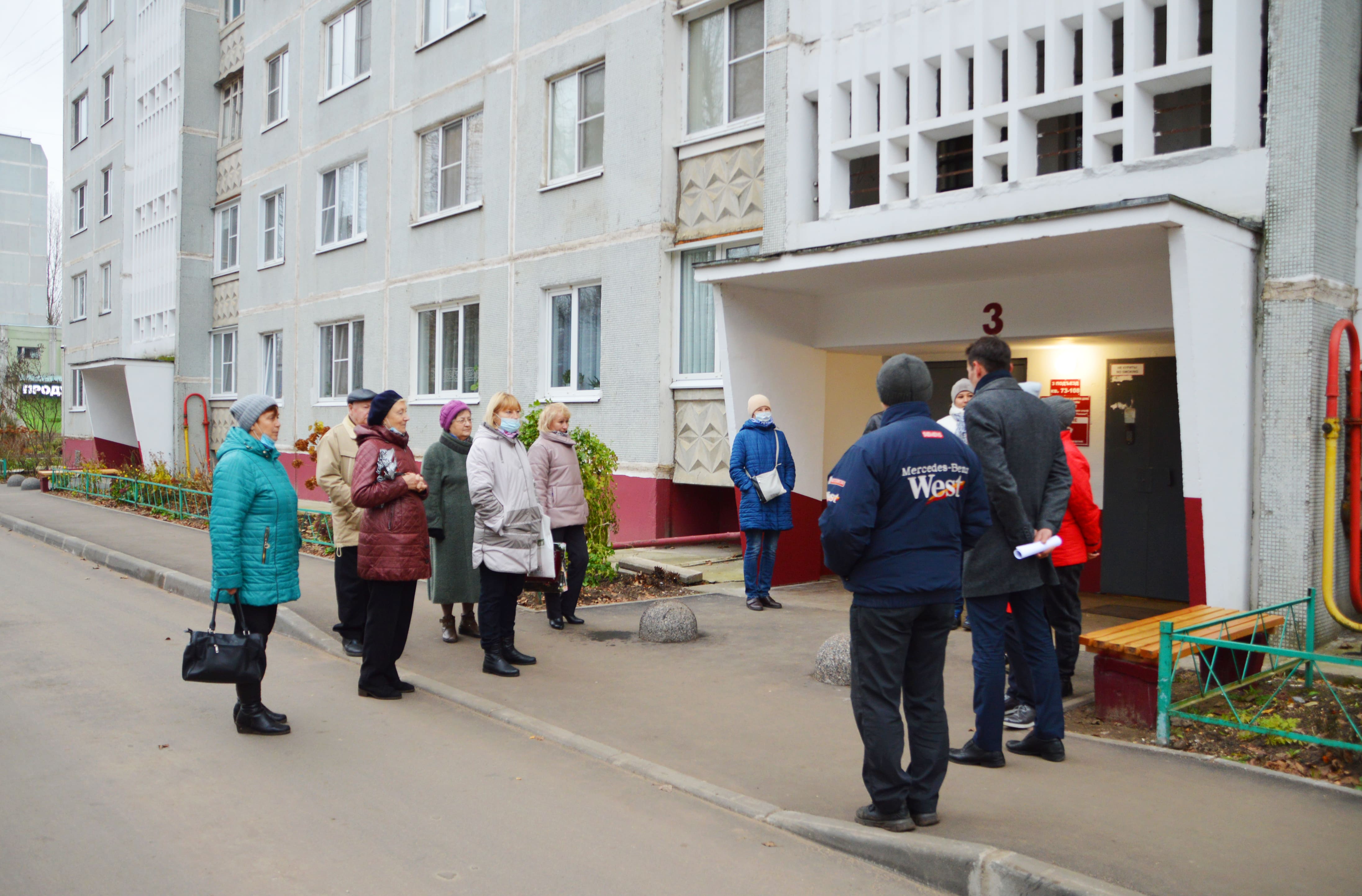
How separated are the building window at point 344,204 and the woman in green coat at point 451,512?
13.0 m

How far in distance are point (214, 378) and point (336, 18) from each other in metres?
9.77

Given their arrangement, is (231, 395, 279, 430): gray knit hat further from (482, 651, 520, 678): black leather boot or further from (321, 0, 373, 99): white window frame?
(321, 0, 373, 99): white window frame

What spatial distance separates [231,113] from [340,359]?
9542 mm

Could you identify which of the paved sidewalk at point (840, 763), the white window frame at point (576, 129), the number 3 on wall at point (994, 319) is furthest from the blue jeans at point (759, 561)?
the white window frame at point (576, 129)

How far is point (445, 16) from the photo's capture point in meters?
17.7

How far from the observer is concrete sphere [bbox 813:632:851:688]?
6969 millimetres

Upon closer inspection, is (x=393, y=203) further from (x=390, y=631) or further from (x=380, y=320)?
(x=390, y=631)

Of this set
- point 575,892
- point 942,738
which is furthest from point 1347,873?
point 575,892

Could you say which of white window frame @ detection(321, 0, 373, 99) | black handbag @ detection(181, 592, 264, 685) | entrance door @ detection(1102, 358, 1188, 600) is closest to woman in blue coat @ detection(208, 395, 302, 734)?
→ black handbag @ detection(181, 592, 264, 685)

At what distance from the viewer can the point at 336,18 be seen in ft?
68.6

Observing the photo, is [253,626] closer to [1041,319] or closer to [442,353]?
[1041,319]

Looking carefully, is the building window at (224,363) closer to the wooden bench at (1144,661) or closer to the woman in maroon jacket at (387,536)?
the woman in maroon jacket at (387,536)

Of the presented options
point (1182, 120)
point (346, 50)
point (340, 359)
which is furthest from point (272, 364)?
point (1182, 120)

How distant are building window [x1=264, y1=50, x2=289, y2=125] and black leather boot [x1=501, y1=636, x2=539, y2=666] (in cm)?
1870
